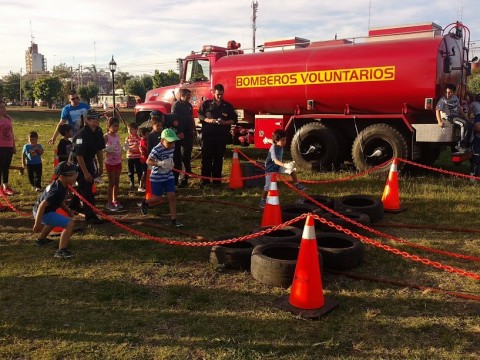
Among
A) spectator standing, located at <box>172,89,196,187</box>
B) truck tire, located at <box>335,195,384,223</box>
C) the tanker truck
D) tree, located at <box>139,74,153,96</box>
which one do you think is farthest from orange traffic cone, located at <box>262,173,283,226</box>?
tree, located at <box>139,74,153,96</box>

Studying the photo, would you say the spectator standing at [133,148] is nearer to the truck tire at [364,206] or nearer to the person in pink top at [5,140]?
the person in pink top at [5,140]

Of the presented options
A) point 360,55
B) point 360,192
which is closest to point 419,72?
point 360,55

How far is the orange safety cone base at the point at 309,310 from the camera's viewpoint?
372 cm

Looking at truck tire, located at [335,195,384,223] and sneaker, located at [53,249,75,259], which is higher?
truck tire, located at [335,195,384,223]

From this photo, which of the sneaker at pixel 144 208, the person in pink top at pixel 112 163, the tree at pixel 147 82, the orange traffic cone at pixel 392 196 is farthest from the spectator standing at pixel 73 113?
the tree at pixel 147 82

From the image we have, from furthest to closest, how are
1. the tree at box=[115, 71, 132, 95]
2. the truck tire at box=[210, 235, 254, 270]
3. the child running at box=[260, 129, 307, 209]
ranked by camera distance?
the tree at box=[115, 71, 132, 95] < the child running at box=[260, 129, 307, 209] < the truck tire at box=[210, 235, 254, 270]

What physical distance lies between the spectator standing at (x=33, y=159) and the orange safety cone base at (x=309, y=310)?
21.2 ft

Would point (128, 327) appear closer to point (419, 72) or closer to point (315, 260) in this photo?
point (315, 260)

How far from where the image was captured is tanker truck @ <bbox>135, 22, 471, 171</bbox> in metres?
9.23

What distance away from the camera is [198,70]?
42.3 feet

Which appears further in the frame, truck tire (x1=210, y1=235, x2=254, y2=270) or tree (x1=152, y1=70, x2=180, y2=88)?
tree (x1=152, y1=70, x2=180, y2=88)

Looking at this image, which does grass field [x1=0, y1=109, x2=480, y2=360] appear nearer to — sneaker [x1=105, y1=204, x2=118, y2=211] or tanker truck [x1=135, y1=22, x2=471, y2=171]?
sneaker [x1=105, y1=204, x2=118, y2=211]

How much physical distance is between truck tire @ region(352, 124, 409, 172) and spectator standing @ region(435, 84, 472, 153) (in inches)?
37.5

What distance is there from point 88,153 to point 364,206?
13.9ft
